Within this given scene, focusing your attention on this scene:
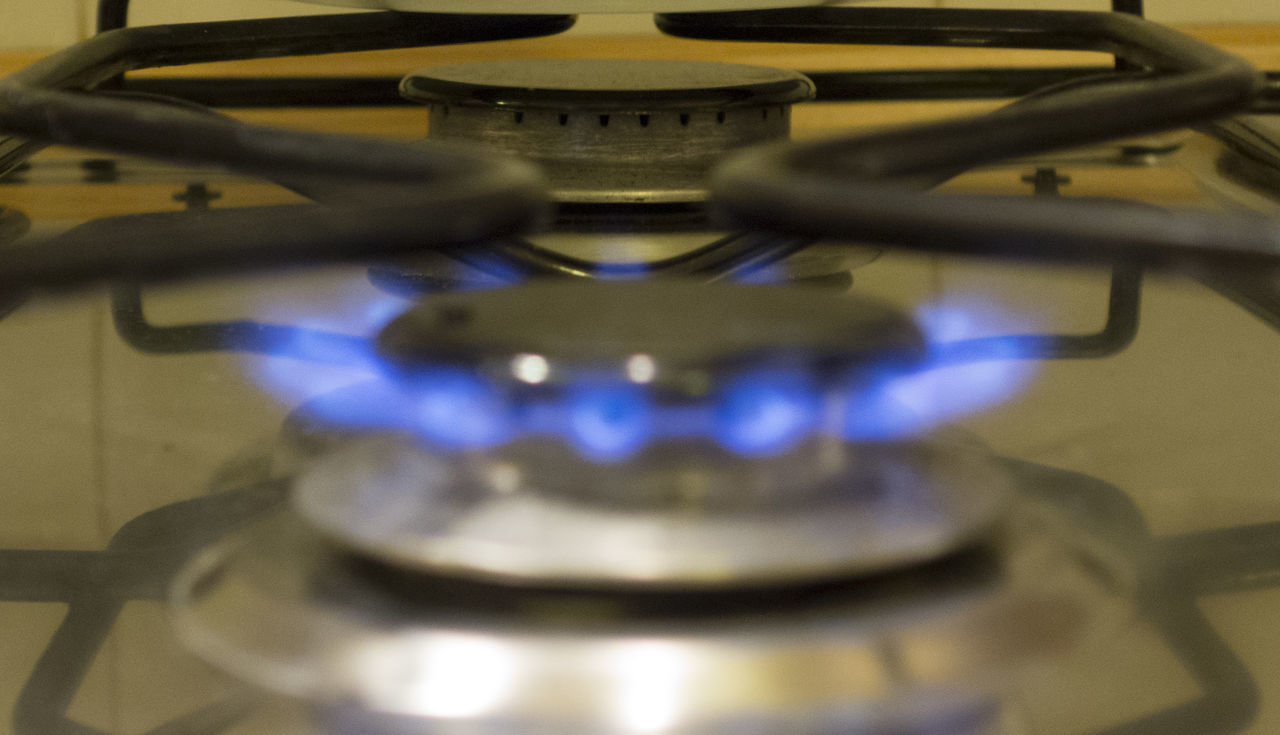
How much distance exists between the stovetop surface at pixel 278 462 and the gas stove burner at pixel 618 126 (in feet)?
0.23

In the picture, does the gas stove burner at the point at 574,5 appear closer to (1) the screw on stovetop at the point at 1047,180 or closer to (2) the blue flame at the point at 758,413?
(1) the screw on stovetop at the point at 1047,180

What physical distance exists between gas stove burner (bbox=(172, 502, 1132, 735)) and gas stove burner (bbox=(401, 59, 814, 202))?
24 centimetres

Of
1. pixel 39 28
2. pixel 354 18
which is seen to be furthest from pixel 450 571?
pixel 39 28

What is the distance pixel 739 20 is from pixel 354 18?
18 centimetres

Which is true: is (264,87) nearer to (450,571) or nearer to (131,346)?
(131,346)

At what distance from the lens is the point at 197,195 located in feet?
1.98

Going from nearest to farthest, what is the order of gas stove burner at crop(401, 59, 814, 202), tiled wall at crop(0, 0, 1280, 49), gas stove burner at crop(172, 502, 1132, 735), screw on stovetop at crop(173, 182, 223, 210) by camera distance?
gas stove burner at crop(172, 502, 1132, 735), gas stove burner at crop(401, 59, 814, 202), screw on stovetop at crop(173, 182, 223, 210), tiled wall at crop(0, 0, 1280, 49)

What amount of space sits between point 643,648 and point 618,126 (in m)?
0.28

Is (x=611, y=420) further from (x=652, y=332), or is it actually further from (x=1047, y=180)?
(x=1047, y=180)

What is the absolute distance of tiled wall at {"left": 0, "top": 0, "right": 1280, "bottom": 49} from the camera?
0.80 meters

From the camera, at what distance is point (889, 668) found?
210mm

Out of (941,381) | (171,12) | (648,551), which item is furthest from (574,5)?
(171,12)

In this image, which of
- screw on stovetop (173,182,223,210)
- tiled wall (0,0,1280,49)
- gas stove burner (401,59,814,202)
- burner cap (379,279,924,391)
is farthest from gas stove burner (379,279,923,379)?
tiled wall (0,0,1280,49)

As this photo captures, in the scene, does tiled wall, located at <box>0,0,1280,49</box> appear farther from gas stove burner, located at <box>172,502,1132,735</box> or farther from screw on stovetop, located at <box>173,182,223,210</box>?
gas stove burner, located at <box>172,502,1132,735</box>
